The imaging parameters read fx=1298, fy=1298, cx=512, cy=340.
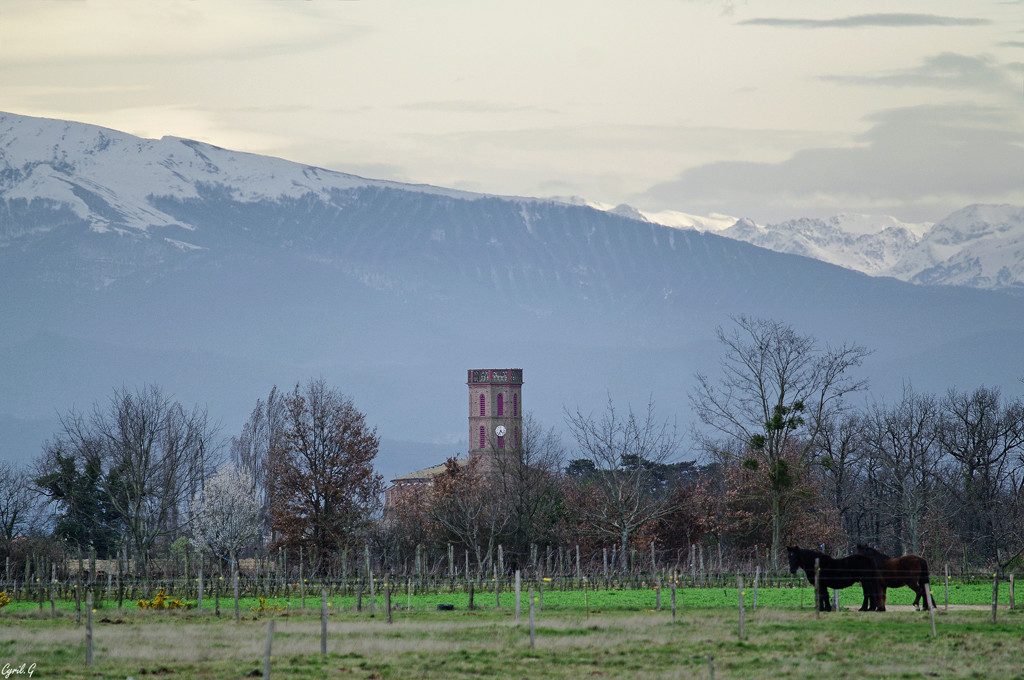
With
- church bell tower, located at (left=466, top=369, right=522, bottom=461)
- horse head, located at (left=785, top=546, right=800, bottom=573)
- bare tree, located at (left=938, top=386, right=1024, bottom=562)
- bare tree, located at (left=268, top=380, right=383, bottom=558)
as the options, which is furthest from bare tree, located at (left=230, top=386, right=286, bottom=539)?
church bell tower, located at (left=466, top=369, right=522, bottom=461)

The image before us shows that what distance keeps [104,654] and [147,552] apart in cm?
3821

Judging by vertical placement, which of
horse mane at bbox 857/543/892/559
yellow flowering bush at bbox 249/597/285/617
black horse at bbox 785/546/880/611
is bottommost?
yellow flowering bush at bbox 249/597/285/617

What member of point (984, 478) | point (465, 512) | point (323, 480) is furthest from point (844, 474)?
point (323, 480)

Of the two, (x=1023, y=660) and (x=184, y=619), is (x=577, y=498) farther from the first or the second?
(x=1023, y=660)

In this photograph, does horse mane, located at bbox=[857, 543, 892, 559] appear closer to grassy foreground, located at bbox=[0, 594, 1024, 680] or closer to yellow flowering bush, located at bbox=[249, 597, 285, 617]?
grassy foreground, located at bbox=[0, 594, 1024, 680]

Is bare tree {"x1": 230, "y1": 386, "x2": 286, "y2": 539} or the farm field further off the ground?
bare tree {"x1": 230, "y1": 386, "x2": 286, "y2": 539}

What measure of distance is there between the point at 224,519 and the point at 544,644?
48.4 metres

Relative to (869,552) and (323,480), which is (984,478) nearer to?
(323,480)

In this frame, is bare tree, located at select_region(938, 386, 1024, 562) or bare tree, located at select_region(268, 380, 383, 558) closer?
bare tree, located at select_region(268, 380, 383, 558)

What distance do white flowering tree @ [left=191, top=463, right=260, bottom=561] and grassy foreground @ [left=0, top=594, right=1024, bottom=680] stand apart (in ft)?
113

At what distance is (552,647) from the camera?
31188mm

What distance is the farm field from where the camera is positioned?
90.3 ft

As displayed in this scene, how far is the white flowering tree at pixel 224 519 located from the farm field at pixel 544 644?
31.4 metres

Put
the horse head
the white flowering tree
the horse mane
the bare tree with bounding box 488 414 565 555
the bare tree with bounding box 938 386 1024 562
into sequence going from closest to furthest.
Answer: the horse mane, the horse head, the bare tree with bounding box 488 414 565 555, the white flowering tree, the bare tree with bounding box 938 386 1024 562
